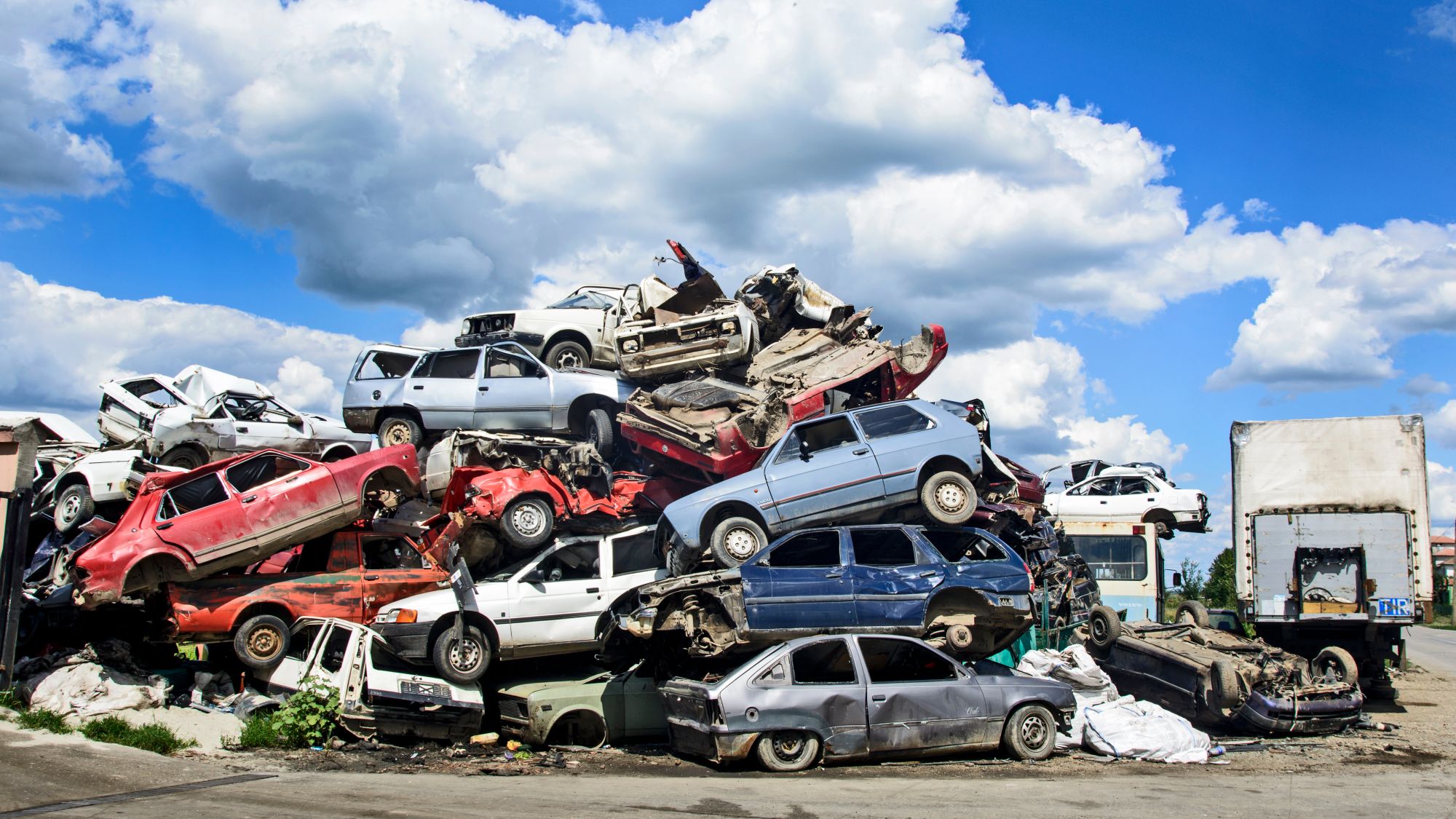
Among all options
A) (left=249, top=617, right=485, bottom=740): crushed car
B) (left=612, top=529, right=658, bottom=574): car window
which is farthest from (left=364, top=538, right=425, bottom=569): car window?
(left=612, top=529, right=658, bottom=574): car window

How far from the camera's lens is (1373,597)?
1233 cm

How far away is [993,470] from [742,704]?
5.85 m

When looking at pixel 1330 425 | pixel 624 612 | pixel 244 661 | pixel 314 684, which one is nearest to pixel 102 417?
pixel 244 661

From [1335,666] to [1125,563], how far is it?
555 centimetres

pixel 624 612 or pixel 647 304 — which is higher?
pixel 647 304

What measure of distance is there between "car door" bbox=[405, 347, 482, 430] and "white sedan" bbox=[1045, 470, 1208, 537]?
1123 centimetres

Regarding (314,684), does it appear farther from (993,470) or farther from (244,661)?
(993,470)

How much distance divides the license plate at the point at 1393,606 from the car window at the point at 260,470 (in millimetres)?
13156

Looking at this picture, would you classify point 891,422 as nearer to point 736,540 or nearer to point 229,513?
point 736,540

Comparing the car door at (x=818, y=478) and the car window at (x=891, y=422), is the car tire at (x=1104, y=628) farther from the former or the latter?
the car door at (x=818, y=478)

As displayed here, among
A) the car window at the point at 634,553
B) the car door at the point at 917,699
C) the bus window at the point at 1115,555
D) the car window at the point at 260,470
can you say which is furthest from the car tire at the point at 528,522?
the bus window at the point at 1115,555

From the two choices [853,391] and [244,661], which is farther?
[853,391]

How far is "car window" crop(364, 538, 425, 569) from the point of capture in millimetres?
11992

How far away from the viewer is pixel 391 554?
12.1 m
